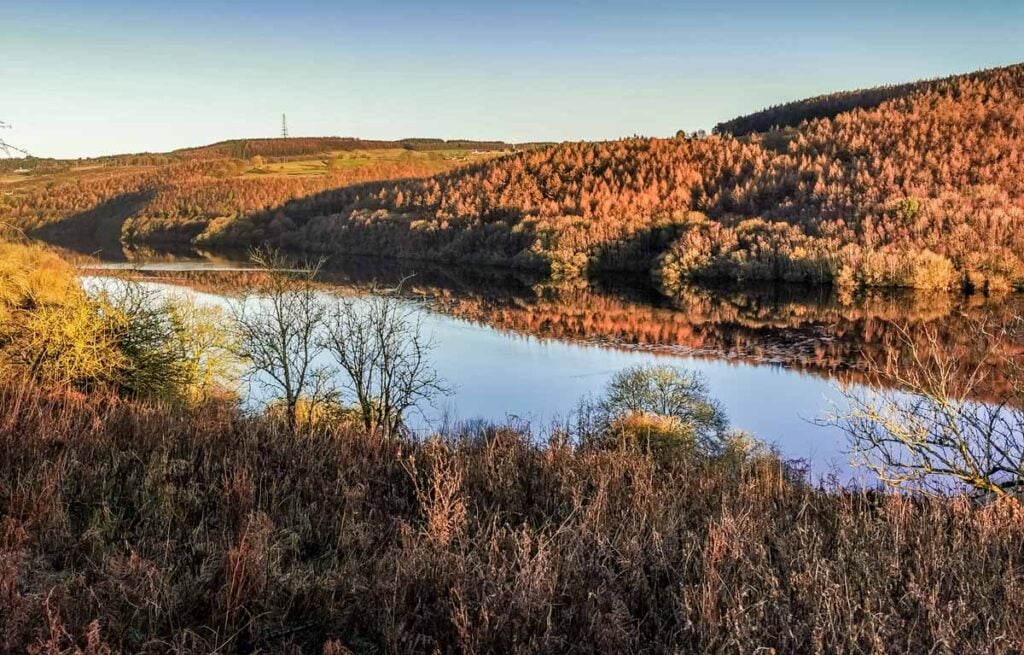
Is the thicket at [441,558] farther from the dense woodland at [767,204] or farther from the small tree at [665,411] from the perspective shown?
the dense woodland at [767,204]

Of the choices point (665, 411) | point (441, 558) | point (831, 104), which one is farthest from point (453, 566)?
point (831, 104)

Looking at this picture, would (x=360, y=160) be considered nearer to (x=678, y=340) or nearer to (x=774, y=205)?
(x=774, y=205)

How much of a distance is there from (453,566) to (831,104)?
75124 millimetres

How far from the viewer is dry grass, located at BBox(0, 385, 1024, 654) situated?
284 cm

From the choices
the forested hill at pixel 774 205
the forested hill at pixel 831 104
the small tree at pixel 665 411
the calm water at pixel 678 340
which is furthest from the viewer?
the forested hill at pixel 831 104

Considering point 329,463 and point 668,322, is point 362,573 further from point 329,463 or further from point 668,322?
point 668,322

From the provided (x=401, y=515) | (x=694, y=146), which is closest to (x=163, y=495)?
(x=401, y=515)

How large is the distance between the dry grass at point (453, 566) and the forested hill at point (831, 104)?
57923 millimetres

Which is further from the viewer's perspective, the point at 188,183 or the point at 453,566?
the point at 188,183

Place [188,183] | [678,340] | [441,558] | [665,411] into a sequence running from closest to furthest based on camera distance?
1. [441,558]
2. [665,411]
3. [678,340]
4. [188,183]

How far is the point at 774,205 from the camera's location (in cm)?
4472

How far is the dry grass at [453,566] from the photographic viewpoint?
9.31 feet

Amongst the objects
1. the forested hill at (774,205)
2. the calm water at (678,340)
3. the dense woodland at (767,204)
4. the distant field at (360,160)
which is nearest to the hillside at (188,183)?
the distant field at (360,160)

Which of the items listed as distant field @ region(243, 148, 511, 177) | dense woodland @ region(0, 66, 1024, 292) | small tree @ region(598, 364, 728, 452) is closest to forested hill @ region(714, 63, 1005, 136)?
dense woodland @ region(0, 66, 1024, 292)
